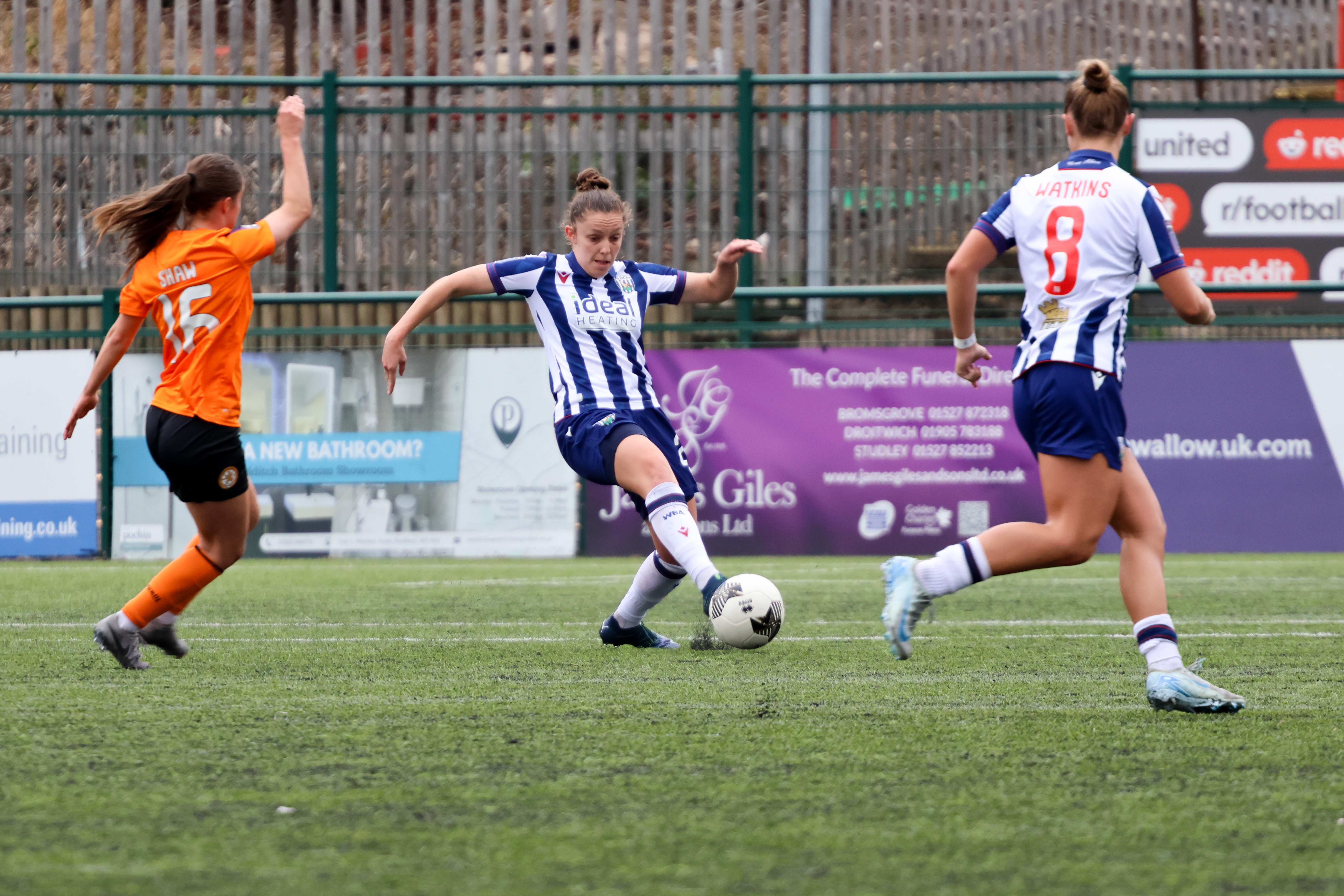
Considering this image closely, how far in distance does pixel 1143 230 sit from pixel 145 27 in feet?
39.9

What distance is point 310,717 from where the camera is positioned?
3.55 meters

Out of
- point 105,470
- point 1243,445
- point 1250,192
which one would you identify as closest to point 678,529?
point 105,470

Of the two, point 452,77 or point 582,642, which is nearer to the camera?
point 582,642

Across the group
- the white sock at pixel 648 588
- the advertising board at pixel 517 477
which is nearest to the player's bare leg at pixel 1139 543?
the white sock at pixel 648 588

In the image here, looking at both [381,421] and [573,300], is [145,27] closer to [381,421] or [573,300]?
[381,421]

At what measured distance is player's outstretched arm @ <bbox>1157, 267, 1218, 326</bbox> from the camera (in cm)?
378

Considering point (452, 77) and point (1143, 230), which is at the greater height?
point (452, 77)

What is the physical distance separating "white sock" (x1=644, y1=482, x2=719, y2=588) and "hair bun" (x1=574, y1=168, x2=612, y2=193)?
1.16 m

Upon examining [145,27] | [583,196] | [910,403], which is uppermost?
[145,27]

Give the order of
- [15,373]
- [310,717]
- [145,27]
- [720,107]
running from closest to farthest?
[310,717]
[15,373]
[720,107]
[145,27]

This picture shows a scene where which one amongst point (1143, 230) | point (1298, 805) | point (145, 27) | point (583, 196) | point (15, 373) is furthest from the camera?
point (145, 27)

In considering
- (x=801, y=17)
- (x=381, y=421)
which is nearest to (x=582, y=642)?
(x=381, y=421)

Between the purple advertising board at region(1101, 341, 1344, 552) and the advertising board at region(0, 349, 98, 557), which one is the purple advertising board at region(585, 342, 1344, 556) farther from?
the advertising board at region(0, 349, 98, 557)

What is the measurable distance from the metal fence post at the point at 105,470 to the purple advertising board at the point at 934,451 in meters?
3.18
